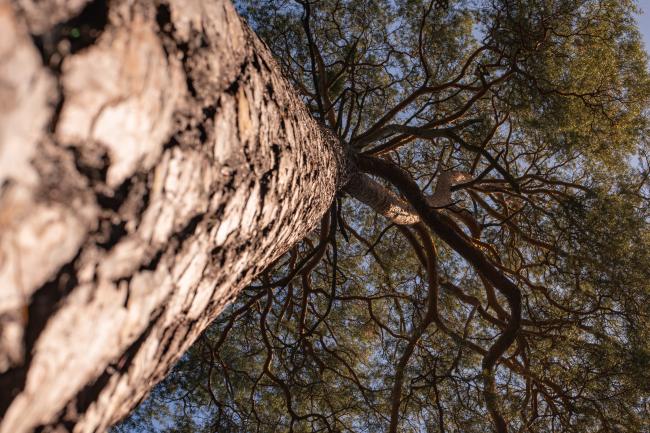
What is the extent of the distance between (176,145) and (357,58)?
495 cm

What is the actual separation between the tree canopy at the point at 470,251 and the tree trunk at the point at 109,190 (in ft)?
6.43

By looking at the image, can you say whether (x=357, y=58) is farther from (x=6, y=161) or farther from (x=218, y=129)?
(x=6, y=161)

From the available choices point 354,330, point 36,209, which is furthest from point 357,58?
point 36,209

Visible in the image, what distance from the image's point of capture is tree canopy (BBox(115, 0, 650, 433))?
10.8 feet

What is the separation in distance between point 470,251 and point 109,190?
10.3 ft

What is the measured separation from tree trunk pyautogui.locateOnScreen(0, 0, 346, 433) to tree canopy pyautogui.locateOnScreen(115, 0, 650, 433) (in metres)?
1.96

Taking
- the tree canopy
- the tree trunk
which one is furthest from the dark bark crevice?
the tree canopy

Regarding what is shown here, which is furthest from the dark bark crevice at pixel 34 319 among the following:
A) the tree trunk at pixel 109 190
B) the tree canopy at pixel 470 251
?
the tree canopy at pixel 470 251

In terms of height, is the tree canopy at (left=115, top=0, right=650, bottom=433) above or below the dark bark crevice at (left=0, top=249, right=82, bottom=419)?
above

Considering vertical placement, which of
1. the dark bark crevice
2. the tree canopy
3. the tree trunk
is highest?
the tree canopy

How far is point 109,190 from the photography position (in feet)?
1.44

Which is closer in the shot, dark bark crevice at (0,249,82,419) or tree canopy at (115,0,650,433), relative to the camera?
dark bark crevice at (0,249,82,419)

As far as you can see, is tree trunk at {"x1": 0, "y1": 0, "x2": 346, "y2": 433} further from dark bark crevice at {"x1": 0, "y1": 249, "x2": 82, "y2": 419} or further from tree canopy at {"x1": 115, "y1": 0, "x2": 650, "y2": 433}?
tree canopy at {"x1": 115, "y1": 0, "x2": 650, "y2": 433}

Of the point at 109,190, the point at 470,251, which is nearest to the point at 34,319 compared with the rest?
the point at 109,190
